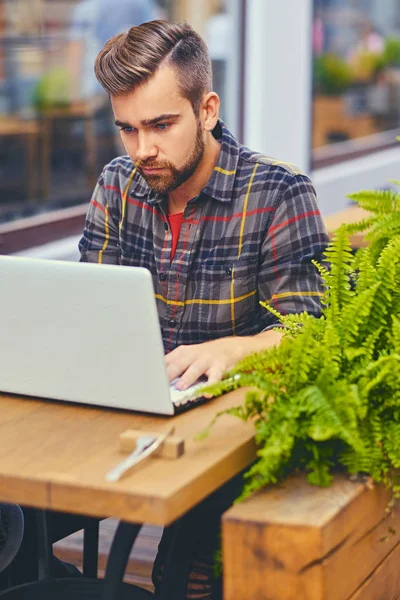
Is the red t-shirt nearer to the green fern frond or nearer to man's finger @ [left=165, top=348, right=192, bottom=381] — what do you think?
the green fern frond

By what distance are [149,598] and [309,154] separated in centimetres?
475

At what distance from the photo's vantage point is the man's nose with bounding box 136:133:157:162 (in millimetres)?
1934

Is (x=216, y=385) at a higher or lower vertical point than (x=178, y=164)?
lower

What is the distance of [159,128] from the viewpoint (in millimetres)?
1961

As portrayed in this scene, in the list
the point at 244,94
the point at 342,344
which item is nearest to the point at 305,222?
the point at 342,344

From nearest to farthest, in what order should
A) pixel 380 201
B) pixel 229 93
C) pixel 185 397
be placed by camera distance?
1. pixel 185 397
2. pixel 380 201
3. pixel 229 93

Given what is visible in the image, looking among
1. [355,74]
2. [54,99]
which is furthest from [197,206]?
[355,74]

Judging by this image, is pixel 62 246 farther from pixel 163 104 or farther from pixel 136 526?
pixel 136 526

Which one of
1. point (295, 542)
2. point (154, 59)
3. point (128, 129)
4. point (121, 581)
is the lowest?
point (121, 581)

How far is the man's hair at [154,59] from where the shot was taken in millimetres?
1933

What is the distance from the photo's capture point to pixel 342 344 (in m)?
1.47

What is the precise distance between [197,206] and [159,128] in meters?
0.22

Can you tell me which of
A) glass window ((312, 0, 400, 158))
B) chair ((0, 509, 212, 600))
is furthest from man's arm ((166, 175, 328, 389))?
glass window ((312, 0, 400, 158))

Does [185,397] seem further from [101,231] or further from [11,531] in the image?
[101,231]
